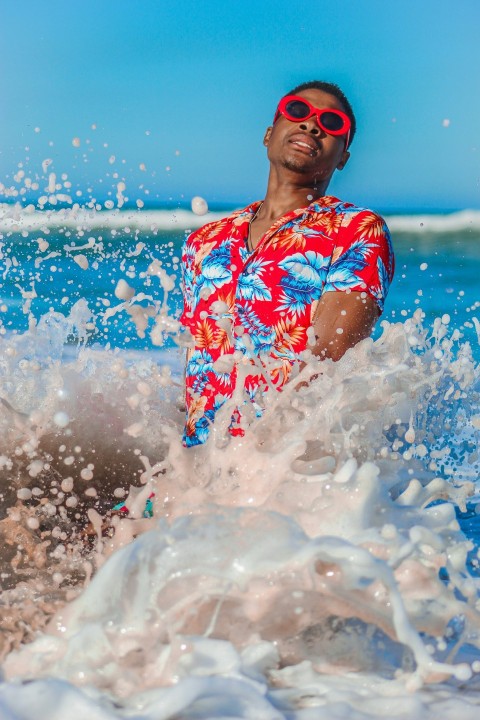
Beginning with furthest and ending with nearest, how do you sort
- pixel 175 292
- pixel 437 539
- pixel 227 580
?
1. pixel 175 292
2. pixel 437 539
3. pixel 227 580

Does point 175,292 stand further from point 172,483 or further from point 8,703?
point 8,703

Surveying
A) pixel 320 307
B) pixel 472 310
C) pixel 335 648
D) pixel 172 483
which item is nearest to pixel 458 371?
pixel 320 307

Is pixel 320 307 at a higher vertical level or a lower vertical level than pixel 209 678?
higher

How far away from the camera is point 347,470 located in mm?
2219

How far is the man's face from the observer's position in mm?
3367

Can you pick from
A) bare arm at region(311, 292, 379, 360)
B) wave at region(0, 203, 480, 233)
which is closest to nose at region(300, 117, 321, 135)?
bare arm at region(311, 292, 379, 360)

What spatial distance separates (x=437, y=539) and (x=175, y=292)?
25.3 ft

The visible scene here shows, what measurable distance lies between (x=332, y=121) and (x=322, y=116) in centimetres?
4

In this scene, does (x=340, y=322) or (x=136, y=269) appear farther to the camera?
(x=136, y=269)

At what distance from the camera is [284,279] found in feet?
9.96

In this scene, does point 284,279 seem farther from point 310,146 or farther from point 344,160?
point 344,160

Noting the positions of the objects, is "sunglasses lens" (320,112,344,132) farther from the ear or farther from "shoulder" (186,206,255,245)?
"shoulder" (186,206,255,245)

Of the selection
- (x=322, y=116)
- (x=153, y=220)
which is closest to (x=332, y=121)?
(x=322, y=116)

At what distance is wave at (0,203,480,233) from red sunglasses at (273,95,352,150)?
989cm
